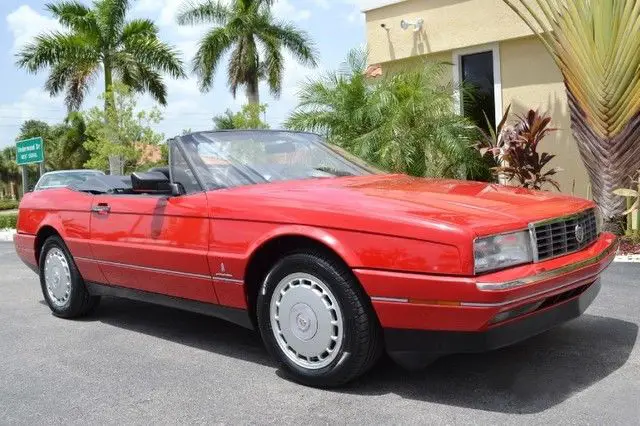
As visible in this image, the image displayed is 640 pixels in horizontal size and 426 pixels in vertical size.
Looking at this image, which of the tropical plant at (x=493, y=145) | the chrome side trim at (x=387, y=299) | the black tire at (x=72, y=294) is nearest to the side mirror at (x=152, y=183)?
the black tire at (x=72, y=294)

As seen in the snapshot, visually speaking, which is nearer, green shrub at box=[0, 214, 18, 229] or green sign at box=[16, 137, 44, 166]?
green shrub at box=[0, 214, 18, 229]

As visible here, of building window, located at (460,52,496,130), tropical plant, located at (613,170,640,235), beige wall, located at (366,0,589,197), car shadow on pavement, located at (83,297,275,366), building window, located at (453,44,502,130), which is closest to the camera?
car shadow on pavement, located at (83,297,275,366)

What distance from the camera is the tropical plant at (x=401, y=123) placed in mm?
11617

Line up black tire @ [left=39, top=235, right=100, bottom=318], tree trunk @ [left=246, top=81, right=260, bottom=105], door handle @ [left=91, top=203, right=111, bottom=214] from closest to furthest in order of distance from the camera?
door handle @ [left=91, top=203, right=111, bottom=214] → black tire @ [left=39, top=235, right=100, bottom=318] → tree trunk @ [left=246, top=81, right=260, bottom=105]

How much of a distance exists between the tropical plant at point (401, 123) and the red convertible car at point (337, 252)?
6602 millimetres

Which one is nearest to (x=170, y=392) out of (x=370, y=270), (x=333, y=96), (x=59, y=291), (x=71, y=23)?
(x=370, y=270)

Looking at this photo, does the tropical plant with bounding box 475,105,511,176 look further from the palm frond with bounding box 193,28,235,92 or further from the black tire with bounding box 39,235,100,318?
the palm frond with bounding box 193,28,235,92

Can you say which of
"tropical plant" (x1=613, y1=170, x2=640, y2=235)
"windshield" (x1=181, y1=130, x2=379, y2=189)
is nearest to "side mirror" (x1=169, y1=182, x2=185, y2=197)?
"windshield" (x1=181, y1=130, x2=379, y2=189)

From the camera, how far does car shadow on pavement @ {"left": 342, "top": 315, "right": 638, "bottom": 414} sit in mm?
3516

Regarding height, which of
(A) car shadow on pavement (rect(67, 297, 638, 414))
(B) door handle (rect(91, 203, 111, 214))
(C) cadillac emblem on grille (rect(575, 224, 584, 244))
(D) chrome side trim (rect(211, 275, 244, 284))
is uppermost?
(B) door handle (rect(91, 203, 111, 214))

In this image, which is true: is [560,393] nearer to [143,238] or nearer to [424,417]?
[424,417]

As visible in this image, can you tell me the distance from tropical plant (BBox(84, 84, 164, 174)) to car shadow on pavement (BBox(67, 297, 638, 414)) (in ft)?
76.3

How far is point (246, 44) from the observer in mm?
29359

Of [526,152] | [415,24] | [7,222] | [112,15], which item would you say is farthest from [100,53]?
[526,152]
